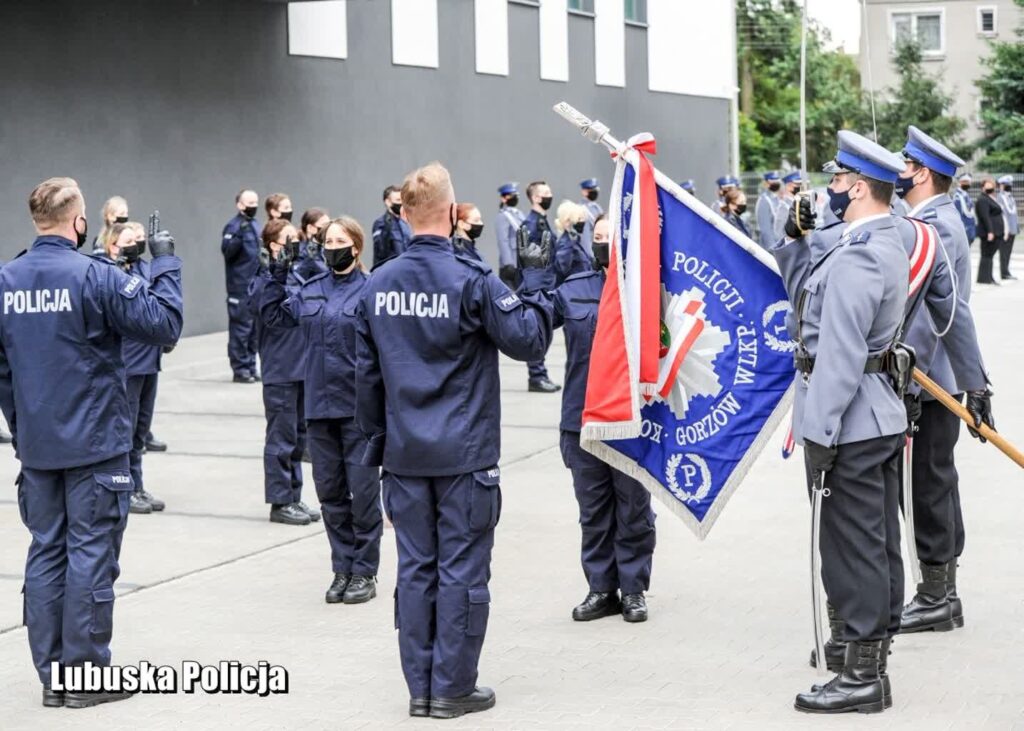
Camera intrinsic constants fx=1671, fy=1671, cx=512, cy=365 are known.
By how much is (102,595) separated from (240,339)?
10.8 metres

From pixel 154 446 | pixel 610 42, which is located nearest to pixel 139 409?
pixel 154 446

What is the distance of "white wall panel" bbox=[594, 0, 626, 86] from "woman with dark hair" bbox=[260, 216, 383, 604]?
75.1 feet

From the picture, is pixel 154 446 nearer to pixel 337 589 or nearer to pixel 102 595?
pixel 337 589

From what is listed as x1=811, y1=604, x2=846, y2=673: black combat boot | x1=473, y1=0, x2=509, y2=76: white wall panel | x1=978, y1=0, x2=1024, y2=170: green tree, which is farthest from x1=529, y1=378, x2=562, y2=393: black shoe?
x1=978, y1=0, x2=1024, y2=170: green tree

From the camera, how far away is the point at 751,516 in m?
9.90

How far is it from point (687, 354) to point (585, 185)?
1564cm

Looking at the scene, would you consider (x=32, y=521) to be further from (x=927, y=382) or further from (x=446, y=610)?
(x=927, y=382)

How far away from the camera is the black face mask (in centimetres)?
813

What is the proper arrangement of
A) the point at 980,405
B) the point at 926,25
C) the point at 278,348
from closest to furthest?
the point at 980,405 → the point at 278,348 → the point at 926,25

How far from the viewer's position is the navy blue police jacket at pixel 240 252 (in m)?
17.2

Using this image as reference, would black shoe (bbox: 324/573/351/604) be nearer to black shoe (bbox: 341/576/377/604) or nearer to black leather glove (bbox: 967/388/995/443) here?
black shoe (bbox: 341/576/377/604)

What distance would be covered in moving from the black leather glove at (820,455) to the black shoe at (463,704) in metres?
1.49

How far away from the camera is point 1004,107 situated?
46.6 meters

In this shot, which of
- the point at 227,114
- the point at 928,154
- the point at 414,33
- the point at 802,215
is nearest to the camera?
the point at 802,215
